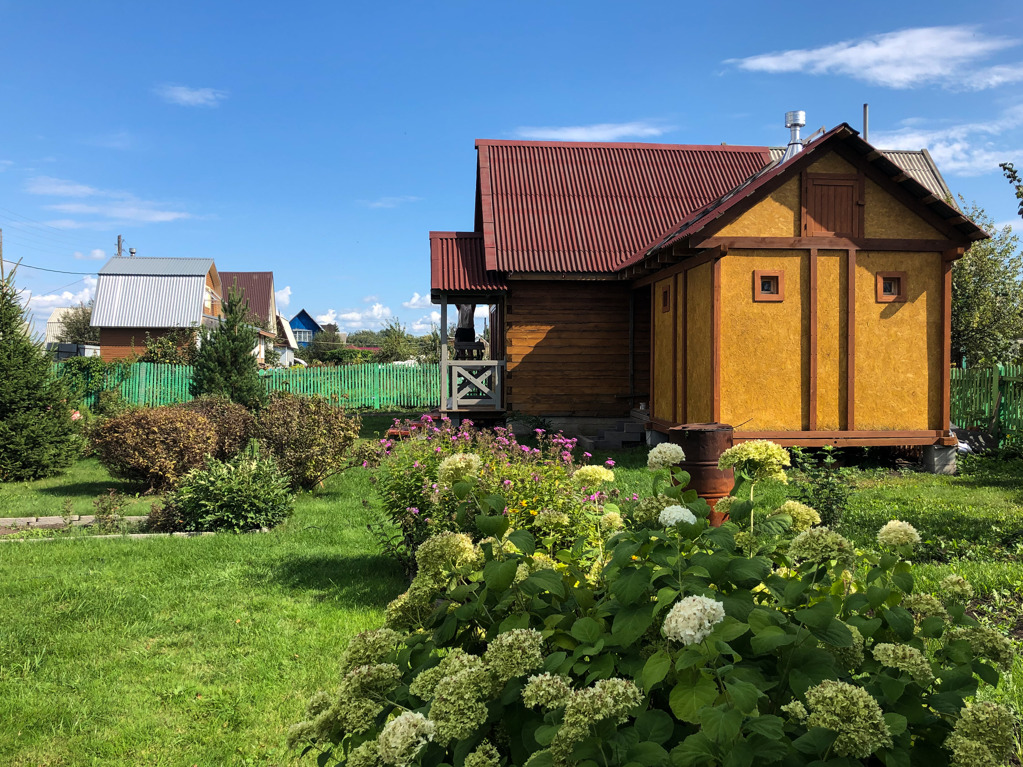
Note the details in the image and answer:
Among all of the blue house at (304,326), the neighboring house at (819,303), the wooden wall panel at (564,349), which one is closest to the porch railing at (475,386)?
Answer: the wooden wall panel at (564,349)

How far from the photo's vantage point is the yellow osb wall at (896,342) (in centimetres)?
1151

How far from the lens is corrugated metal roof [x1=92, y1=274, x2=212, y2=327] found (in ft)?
120

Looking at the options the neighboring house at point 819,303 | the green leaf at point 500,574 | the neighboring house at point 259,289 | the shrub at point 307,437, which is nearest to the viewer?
the green leaf at point 500,574

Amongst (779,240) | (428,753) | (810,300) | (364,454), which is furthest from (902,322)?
(428,753)

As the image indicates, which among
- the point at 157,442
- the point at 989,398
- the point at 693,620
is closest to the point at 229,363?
the point at 157,442

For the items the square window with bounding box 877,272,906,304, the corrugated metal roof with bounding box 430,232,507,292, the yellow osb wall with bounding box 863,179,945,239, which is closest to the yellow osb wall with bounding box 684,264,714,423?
the yellow osb wall with bounding box 863,179,945,239

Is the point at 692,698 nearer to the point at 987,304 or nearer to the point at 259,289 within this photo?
the point at 987,304

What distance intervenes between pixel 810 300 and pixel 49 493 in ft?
42.4

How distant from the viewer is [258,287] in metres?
49.3

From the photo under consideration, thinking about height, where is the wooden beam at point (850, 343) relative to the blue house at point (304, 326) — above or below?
below

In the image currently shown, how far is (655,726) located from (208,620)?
4.82 m

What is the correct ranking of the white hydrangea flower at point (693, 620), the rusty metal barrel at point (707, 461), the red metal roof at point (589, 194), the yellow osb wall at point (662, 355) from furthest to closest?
the red metal roof at point (589, 194) → the yellow osb wall at point (662, 355) → the rusty metal barrel at point (707, 461) → the white hydrangea flower at point (693, 620)

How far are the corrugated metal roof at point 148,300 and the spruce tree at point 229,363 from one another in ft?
58.6

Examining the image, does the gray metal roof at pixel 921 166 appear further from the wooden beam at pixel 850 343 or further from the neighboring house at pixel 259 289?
the neighboring house at pixel 259 289
